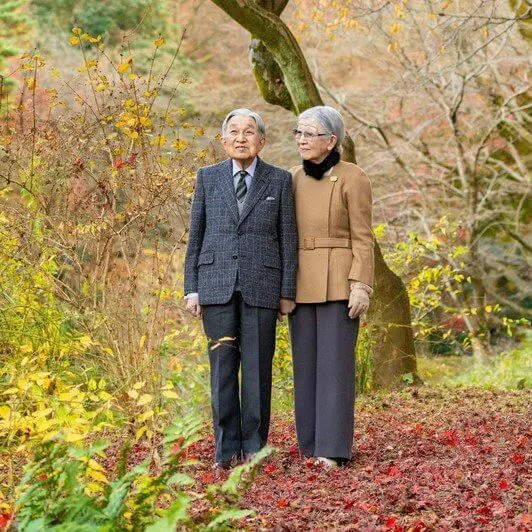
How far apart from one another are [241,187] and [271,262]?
44 centimetres

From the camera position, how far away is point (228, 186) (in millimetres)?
5797

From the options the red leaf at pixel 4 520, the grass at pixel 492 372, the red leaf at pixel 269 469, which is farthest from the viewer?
the grass at pixel 492 372

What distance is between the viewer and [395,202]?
18531 millimetres

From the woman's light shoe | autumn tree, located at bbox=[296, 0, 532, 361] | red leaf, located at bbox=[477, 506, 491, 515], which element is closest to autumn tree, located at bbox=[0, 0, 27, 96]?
autumn tree, located at bbox=[296, 0, 532, 361]

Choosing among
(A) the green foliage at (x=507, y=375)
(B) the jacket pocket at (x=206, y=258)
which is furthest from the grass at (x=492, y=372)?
(B) the jacket pocket at (x=206, y=258)

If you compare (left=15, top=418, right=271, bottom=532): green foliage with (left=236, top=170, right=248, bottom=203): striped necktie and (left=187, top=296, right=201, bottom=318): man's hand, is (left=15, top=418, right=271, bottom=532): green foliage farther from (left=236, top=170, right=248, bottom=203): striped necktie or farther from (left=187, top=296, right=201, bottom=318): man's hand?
(left=236, top=170, right=248, bottom=203): striped necktie

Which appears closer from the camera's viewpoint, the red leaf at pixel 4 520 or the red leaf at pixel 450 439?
the red leaf at pixel 4 520

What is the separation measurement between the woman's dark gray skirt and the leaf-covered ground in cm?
14

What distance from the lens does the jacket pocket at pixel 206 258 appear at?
572 cm

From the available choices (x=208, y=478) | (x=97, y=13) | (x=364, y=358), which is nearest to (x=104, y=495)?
(x=208, y=478)

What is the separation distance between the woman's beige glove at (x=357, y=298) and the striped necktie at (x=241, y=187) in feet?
2.39

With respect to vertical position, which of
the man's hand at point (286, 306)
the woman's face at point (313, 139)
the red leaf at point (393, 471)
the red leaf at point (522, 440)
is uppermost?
the woman's face at point (313, 139)

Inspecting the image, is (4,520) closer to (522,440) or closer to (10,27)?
(522,440)

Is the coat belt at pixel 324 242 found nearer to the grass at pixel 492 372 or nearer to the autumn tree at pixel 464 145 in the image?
the grass at pixel 492 372
